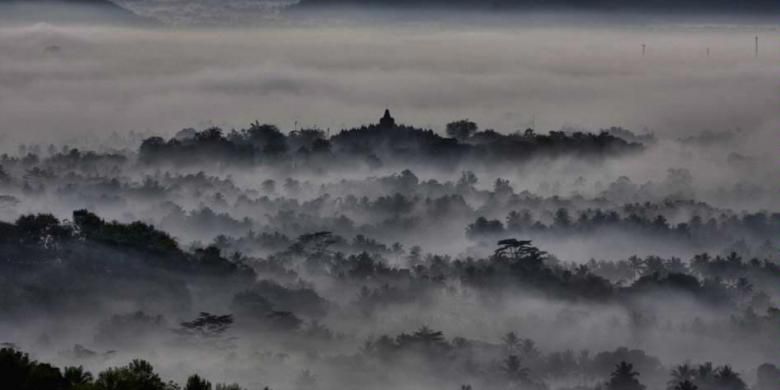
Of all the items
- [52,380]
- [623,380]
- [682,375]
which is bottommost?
[52,380]

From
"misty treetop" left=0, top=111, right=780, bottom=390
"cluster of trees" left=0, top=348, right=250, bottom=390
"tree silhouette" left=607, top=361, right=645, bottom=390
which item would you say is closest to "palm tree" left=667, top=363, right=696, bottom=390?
"misty treetop" left=0, top=111, right=780, bottom=390

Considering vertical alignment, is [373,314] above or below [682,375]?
above

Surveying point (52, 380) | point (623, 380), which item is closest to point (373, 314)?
point (623, 380)

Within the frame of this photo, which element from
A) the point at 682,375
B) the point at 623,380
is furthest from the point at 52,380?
the point at 682,375

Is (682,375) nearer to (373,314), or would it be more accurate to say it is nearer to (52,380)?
(373,314)

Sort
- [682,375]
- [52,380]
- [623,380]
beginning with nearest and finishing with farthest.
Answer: [52,380]
[623,380]
[682,375]

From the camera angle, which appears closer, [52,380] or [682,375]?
[52,380]

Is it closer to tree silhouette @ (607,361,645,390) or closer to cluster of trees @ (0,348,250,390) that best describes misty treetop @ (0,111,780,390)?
tree silhouette @ (607,361,645,390)

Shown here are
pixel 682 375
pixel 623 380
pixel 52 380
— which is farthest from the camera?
pixel 682 375

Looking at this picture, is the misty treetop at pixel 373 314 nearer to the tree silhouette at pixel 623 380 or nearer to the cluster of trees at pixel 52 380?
the tree silhouette at pixel 623 380

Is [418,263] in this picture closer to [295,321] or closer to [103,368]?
[295,321]

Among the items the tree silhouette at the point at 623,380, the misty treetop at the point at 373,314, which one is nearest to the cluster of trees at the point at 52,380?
the misty treetop at the point at 373,314

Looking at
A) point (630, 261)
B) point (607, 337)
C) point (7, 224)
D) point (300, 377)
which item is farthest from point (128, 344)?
point (630, 261)
